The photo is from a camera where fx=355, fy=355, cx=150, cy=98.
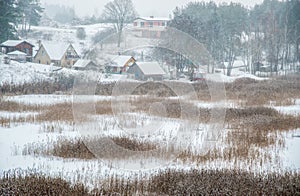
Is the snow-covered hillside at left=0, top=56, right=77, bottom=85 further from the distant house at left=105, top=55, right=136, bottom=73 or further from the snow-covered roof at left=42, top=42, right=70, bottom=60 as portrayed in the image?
the snow-covered roof at left=42, top=42, right=70, bottom=60

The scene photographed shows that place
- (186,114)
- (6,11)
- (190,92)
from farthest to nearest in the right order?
(6,11) → (190,92) → (186,114)

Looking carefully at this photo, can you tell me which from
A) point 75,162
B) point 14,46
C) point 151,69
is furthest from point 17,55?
point 75,162

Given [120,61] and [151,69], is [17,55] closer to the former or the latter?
[120,61]

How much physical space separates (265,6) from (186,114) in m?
60.5

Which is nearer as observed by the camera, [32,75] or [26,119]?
[26,119]

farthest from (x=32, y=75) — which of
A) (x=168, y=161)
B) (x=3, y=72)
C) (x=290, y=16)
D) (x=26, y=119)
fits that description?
(x=290, y=16)

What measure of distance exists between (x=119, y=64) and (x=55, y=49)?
46.2ft

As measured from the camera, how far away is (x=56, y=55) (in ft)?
149

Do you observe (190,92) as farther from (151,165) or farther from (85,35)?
(85,35)

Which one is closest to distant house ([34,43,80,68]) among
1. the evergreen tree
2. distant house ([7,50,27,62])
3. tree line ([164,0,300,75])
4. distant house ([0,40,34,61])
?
distant house ([0,40,34,61])

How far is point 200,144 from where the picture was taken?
10.2 meters

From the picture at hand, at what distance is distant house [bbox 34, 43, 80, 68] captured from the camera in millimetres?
44875

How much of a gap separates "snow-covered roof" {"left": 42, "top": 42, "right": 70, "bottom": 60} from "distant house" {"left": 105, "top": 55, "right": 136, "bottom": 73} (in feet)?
39.9

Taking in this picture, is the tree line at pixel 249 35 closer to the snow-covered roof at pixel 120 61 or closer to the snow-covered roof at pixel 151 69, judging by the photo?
the snow-covered roof at pixel 120 61
